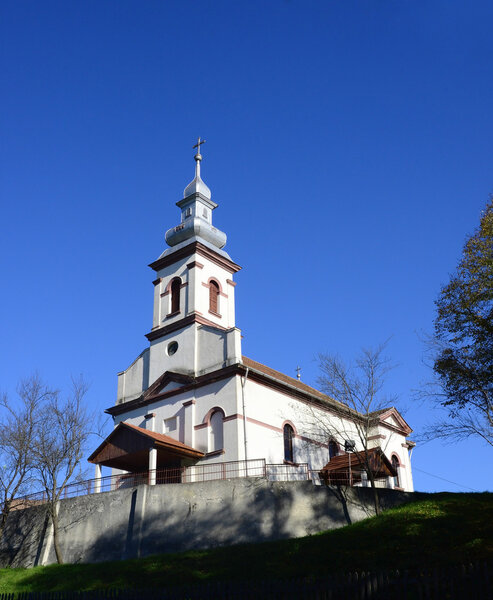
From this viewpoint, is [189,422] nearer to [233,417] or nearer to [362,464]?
[233,417]

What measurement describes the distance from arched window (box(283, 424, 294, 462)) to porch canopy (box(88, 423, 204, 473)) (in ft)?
14.5

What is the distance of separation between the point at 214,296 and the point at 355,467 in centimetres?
1162

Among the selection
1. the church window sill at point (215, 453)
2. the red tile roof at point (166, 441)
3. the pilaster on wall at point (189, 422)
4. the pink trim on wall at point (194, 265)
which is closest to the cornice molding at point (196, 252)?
the pink trim on wall at point (194, 265)

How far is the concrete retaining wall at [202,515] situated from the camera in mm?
24141

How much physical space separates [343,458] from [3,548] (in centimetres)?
→ 1597

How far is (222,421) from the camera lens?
97.5ft

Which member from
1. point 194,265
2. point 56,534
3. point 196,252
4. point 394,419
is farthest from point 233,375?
point 394,419

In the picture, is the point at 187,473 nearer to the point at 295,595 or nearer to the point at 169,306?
the point at 169,306

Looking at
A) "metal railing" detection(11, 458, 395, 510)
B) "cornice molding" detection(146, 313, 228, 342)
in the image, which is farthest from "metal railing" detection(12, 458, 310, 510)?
"cornice molding" detection(146, 313, 228, 342)

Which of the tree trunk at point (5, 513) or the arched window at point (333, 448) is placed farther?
the arched window at point (333, 448)

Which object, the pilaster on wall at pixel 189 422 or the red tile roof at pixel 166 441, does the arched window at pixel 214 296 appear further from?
the red tile roof at pixel 166 441

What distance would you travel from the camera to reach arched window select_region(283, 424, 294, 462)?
31547mm

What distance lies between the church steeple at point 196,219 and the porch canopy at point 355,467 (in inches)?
548

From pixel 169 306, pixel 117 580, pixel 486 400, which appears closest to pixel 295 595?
pixel 117 580
